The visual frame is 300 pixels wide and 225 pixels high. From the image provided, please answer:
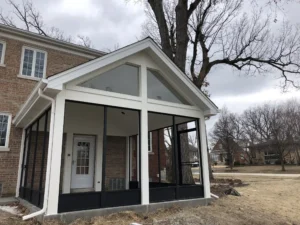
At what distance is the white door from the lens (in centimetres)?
912

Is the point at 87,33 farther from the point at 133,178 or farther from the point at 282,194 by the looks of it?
the point at 282,194

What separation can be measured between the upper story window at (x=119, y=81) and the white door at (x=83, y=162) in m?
3.77

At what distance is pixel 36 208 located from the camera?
5383 millimetres

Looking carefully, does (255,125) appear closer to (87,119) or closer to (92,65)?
(87,119)

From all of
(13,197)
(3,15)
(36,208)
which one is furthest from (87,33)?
(36,208)

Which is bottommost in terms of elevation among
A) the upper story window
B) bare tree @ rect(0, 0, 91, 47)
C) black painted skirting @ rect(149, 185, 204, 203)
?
black painted skirting @ rect(149, 185, 204, 203)

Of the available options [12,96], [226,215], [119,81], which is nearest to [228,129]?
[226,215]

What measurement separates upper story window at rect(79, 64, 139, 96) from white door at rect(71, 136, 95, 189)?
3.77m

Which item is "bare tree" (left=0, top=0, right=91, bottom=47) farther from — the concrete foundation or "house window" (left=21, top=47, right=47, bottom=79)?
the concrete foundation

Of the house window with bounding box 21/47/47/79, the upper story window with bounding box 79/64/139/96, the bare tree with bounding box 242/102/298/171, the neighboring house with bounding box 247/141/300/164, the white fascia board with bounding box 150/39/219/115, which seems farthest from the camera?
the neighboring house with bounding box 247/141/300/164

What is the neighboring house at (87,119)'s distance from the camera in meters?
5.41

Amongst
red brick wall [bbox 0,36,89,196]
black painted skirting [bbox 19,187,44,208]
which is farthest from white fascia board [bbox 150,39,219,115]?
red brick wall [bbox 0,36,89,196]

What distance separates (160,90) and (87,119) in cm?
335

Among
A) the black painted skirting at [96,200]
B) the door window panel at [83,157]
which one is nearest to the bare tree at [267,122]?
the door window panel at [83,157]
